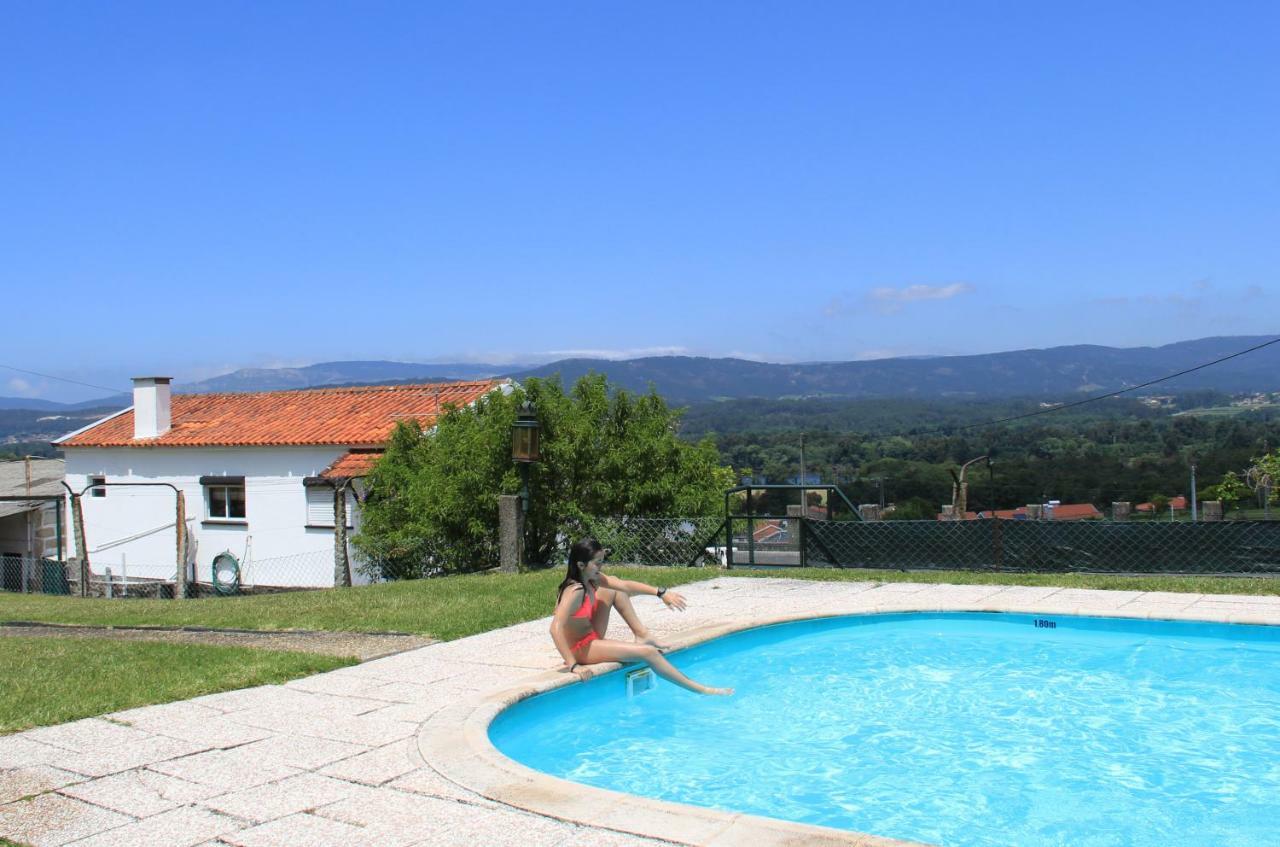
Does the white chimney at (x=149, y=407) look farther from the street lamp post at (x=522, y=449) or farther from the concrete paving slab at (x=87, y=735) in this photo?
the concrete paving slab at (x=87, y=735)

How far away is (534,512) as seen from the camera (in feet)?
54.7

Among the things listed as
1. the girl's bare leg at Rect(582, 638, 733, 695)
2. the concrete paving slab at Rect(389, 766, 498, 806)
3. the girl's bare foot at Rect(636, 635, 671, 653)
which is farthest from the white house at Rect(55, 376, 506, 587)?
the concrete paving slab at Rect(389, 766, 498, 806)

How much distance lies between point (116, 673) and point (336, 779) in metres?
3.65

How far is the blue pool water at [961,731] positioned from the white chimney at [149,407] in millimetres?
22974

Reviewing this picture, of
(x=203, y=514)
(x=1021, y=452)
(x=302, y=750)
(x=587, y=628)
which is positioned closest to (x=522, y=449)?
(x=587, y=628)

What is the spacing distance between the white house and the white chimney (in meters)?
0.03

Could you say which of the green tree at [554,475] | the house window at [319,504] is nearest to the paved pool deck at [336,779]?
the green tree at [554,475]

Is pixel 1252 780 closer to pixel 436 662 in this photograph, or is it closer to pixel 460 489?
pixel 436 662

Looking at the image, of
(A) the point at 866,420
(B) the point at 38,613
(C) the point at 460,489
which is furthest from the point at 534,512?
(A) the point at 866,420

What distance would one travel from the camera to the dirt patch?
8.91 m

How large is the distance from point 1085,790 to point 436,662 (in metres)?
4.85

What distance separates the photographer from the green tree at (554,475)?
16734mm

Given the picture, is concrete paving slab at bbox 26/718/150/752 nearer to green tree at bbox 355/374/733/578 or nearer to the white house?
green tree at bbox 355/374/733/578

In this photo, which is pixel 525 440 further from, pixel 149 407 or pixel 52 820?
pixel 149 407
